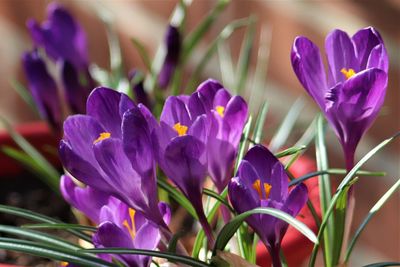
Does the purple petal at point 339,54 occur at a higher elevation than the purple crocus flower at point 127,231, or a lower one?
higher

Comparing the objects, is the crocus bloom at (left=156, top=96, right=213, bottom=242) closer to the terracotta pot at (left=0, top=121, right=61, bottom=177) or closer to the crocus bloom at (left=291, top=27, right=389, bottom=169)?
the crocus bloom at (left=291, top=27, right=389, bottom=169)

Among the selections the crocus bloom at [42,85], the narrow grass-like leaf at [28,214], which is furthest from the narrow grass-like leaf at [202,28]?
the narrow grass-like leaf at [28,214]

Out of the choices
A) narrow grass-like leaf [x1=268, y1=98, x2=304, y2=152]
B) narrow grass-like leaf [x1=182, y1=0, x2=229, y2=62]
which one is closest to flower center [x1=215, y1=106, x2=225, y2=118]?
narrow grass-like leaf [x1=268, y1=98, x2=304, y2=152]

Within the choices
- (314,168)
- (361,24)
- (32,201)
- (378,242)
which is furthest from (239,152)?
(378,242)

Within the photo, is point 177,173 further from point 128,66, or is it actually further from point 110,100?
point 128,66

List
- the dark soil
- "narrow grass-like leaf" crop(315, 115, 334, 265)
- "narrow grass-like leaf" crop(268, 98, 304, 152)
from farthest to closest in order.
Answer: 1. the dark soil
2. "narrow grass-like leaf" crop(268, 98, 304, 152)
3. "narrow grass-like leaf" crop(315, 115, 334, 265)

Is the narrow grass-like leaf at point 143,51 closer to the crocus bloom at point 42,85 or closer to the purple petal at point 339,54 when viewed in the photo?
the crocus bloom at point 42,85
